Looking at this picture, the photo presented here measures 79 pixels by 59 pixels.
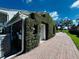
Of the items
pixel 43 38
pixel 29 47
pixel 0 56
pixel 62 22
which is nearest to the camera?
pixel 0 56

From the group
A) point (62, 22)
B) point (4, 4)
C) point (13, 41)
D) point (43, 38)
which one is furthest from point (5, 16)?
point (62, 22)

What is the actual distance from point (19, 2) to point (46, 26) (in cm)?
990

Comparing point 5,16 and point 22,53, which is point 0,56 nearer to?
point 22,53

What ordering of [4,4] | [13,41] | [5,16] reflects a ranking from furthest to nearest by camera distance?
[4,4] < [5,16] < [13,41]

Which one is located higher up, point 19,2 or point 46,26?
point 19,2

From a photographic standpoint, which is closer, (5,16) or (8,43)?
(8,43)

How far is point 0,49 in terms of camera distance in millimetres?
9883

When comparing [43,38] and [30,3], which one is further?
[30,3]

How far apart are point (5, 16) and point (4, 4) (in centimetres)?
571

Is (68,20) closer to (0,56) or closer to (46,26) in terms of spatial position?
(46,26)

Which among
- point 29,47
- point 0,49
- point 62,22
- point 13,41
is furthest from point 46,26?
point 62,22

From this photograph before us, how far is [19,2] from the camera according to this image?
27031 mm

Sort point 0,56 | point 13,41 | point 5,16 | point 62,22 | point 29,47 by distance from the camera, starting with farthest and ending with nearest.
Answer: point 62,22
point 5,16
point 13,41
point 29,47
point 0,56

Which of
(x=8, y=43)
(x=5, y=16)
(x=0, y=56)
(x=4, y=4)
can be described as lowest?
(x=0, y=56)
